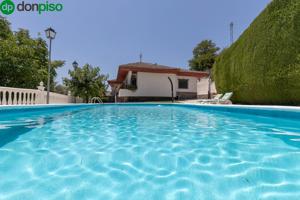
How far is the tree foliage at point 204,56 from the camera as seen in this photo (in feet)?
121

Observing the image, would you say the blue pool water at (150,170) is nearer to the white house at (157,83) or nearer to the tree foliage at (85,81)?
the tree foliage at (85,81)

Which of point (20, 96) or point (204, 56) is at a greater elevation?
point (204, 56)

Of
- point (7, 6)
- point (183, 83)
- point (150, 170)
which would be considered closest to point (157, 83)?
point (183, 83)

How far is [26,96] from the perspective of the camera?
806cm

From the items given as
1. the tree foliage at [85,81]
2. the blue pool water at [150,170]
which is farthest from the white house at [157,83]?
the blue pool water at [150,170]

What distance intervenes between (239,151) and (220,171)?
75 cm

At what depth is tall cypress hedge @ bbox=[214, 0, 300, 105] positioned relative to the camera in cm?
612

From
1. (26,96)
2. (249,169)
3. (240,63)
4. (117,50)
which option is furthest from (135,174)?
(117,50)

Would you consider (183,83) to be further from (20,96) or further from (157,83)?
(20,96)

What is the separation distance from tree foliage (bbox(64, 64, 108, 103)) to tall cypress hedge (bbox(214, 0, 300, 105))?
501 inches

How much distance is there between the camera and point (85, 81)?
15938mm

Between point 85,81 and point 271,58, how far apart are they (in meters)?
14.7

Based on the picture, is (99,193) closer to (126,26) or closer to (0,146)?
(0,146)

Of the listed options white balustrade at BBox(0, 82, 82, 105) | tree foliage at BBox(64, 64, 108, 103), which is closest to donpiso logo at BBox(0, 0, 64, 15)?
white balustrade at BBox(0, 82, 82, 105)
